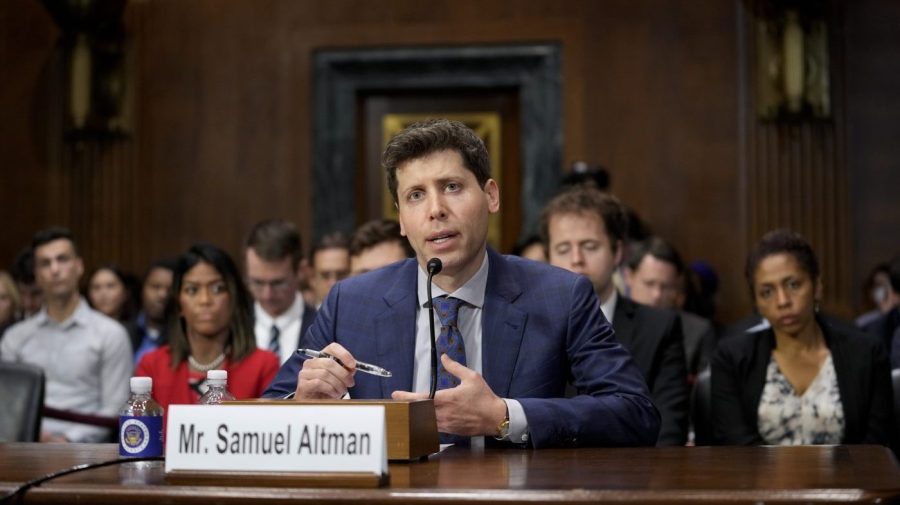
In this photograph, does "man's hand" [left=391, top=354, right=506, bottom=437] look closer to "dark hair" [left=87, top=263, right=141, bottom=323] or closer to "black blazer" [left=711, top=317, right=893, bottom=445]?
"black blazer" [left=711, top=317, right=893, bottom=445]

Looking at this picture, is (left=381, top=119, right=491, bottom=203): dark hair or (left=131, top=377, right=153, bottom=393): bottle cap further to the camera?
(left=381, top=119, right=491, bottom=203): dark hair

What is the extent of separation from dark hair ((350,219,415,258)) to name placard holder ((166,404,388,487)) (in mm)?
2737

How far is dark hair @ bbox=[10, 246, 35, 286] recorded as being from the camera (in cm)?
692

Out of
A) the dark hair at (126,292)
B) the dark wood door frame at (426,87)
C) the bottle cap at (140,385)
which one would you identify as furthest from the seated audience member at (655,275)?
the bottle cap at (140,385)

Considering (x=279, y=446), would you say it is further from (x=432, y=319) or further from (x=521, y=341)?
(x=521, y=341)

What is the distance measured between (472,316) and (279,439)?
0.93 metres

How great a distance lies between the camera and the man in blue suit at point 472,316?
2703 mm

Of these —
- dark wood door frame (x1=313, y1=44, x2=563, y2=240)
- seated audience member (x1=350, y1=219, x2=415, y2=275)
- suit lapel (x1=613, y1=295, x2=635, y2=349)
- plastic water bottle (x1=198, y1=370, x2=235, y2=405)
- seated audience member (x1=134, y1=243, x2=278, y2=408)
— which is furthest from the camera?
dark wood door frame (x1=313, y1=44, x2=563, y2=240)

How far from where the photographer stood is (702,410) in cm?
405

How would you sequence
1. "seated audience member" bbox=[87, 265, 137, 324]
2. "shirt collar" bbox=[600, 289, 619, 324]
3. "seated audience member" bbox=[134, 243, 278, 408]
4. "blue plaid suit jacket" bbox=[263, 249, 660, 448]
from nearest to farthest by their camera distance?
"blue plaid suit jacket" bbox=[263, 249, 660, 448] < "shirt collar" bbox=[600, 289, 619, 324] < "seated audience member" bbox=[134, 243, 278, 408] < "seated audience member" bbox=[87, 265, 137, 324]

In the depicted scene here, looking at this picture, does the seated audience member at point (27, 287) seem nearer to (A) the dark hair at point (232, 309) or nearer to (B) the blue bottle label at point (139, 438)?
(A) the dark hair at point (232, 309)

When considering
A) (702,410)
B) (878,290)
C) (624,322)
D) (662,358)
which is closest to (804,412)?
(702,410)

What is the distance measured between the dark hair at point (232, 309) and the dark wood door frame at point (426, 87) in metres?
3.38

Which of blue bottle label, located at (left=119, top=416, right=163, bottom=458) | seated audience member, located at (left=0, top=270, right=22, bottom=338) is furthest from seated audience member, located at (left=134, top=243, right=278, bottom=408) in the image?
seated audience member, located at (left=0, top=270, right=22, bottom=338)
